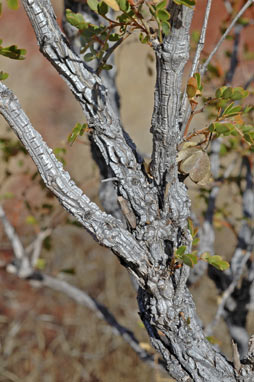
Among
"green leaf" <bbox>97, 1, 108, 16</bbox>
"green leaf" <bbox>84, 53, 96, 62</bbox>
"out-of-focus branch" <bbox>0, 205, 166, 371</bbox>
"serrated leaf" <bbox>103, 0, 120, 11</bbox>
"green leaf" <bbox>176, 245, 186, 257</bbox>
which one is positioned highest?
"green leaf" <bbox>97, 1, 108, 16</bbox>

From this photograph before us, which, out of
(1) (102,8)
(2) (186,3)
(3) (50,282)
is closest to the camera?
(2) (186,3)

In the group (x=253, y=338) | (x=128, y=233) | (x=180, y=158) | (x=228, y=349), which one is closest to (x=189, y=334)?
(x=253, y=338)

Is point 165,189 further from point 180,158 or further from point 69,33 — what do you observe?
point 69,33

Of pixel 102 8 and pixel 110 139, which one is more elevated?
pixel 102 8

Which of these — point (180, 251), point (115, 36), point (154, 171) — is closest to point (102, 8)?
point (115, 36)

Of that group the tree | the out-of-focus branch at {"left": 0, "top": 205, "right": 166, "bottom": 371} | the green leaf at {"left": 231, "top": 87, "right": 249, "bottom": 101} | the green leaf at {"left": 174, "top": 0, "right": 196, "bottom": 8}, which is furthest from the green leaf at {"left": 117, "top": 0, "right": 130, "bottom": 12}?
the out-of-focus branch at {"left": 0, "top": 205, "right": 166, "bottom": 371}

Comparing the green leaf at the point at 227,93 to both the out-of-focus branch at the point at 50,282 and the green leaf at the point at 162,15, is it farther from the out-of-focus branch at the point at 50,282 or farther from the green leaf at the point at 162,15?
the out-of-focus branch at the point at 50,282

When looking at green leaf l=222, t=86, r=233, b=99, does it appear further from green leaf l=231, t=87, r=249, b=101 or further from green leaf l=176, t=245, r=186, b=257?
green leaf l=176, t=245, r=186, b=257

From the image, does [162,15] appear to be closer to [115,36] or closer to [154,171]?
[115,36]

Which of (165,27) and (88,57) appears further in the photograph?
(88,57)

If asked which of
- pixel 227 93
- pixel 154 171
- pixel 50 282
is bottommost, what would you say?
pixel 50 282

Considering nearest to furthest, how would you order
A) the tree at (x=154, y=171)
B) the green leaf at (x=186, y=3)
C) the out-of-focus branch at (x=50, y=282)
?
1. the green leaf at (x=186, y=3)
2. the tree at (x=154, y=171)
3. the out-of-focus branch at (x=50, y=282)

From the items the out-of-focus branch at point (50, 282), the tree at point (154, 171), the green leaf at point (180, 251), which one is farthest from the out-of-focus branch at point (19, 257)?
the green leaf at point (180, 251)

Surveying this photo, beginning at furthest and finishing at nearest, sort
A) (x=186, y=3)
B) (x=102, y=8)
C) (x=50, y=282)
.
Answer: (x=50, y=282) < (x=102, y=8) < (x=186, y=3)
